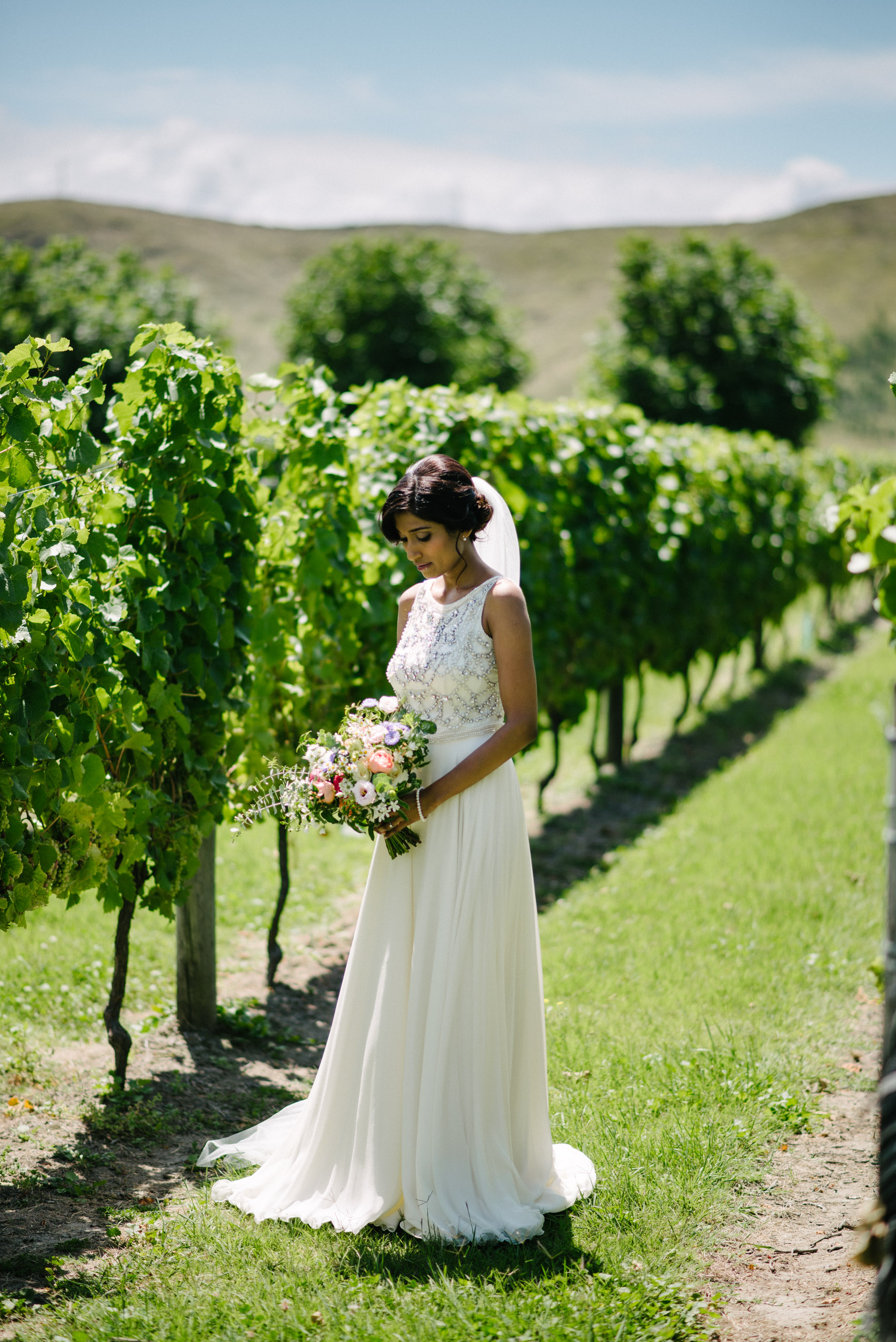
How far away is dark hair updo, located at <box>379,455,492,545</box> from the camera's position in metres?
3.49

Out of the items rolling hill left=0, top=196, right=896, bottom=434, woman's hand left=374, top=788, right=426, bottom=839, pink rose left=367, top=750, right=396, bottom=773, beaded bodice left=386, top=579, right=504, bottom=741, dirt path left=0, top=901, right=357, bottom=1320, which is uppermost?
rolling hill left=0, top=196, right=896, bottom=434

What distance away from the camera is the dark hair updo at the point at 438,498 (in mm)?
3488

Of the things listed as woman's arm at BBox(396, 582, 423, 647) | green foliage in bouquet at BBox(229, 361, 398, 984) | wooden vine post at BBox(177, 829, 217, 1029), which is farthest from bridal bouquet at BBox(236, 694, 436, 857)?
wooden vine post at BBox(177, 829, 217, 1029)

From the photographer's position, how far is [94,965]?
5.66 metres

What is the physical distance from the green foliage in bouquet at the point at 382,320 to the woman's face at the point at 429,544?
24.5 m

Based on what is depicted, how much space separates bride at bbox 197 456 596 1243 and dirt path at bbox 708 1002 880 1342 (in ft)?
1.80

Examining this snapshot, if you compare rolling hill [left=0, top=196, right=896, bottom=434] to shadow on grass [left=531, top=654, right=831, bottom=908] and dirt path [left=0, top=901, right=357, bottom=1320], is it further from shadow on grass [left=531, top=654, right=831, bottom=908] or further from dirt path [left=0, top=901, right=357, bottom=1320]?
dirt path [left=0, top=901, right=357, bottom=1320]

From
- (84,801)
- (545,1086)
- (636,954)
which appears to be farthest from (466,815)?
(636,954)

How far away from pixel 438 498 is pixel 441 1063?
1752 millimetres

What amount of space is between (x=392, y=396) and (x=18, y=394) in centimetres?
317

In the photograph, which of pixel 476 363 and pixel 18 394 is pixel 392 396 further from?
pixel 476 363

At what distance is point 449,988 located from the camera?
3441mm

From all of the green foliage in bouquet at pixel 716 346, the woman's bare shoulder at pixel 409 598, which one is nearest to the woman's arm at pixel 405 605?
the woman's bare shoulder at pixel 409 598

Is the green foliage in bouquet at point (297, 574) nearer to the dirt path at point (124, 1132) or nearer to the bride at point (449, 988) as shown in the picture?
the dirt path at point (124, 1132)
